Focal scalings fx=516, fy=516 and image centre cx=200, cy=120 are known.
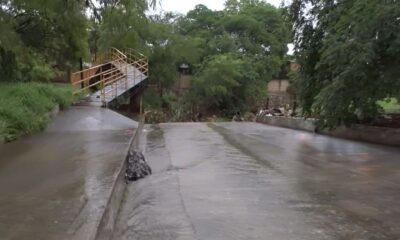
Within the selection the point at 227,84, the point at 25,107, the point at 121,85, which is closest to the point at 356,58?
the point at 25,107

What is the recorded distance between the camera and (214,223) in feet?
21.0

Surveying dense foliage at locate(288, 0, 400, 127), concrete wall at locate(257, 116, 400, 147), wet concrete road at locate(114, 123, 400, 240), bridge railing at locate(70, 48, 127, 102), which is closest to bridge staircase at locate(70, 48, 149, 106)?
bridge railing at locate(70, 48, 127, 102)

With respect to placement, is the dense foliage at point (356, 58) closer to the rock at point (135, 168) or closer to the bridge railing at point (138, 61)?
the rock at point (135, 168)

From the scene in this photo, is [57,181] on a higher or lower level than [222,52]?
lower

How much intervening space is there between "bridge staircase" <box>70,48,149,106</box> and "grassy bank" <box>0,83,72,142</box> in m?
3.08

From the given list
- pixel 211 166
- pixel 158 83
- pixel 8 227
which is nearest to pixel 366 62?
pixel 211 166

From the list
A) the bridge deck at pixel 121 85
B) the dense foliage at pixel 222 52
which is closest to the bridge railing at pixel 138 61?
the bridge deck at pixel 121 85

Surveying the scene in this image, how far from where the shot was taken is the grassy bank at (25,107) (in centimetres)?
1306

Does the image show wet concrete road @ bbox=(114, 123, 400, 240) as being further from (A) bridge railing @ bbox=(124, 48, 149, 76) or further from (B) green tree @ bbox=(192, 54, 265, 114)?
(B) green tree @ bbox=(192, 54, 265, 114)

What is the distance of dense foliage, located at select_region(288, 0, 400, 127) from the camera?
1312 centimetres

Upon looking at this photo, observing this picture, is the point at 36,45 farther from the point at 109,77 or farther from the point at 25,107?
the point at 25,107

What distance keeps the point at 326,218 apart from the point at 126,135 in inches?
331

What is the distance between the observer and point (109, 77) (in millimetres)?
26406

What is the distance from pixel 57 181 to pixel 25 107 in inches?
314
